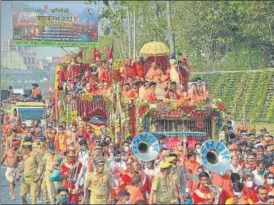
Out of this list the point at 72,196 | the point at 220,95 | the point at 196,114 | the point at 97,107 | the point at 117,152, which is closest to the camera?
the point at 72,196

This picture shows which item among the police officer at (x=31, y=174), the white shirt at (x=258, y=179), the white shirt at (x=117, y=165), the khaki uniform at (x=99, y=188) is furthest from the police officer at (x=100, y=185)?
the white shirt at (x=258, y=179)

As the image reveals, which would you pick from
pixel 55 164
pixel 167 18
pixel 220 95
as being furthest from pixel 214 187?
pixel 220 95

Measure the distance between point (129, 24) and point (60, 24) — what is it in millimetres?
2992

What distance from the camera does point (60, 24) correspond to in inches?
912

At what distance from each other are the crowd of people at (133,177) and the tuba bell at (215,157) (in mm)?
76

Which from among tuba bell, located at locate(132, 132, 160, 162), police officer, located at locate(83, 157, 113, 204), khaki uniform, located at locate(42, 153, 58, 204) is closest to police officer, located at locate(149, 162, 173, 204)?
police officer, located at locate(83, 157, 113, 204)

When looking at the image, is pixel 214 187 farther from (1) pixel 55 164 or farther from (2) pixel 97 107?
(2) pixel 97 107

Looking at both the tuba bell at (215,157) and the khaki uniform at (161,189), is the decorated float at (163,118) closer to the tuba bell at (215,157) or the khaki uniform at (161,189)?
the tuba bell at (215,157)

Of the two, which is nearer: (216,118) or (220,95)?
(216,118)

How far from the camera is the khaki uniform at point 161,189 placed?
813cm

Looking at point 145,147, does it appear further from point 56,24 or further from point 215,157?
point 56,24

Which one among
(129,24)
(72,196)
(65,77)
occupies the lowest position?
(72,196)

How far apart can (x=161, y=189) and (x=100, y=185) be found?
621 millimetres

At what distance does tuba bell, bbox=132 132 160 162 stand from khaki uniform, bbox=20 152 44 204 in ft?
4.02
